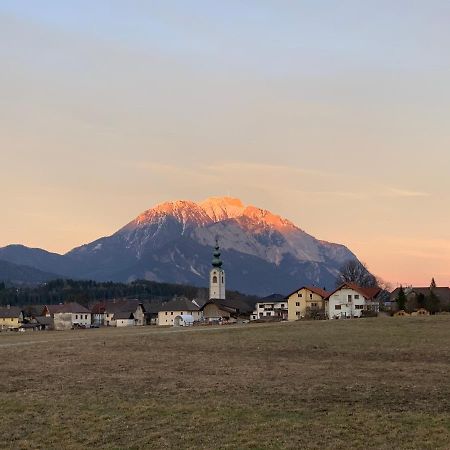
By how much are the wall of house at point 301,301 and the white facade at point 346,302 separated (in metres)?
11.9

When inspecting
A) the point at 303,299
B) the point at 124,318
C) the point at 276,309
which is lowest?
the point at 124,318

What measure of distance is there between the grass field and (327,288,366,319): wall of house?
265 ft

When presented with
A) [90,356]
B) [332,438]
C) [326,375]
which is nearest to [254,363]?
[326,375]

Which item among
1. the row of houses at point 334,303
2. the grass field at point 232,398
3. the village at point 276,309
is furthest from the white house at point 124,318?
the grass field at point 232,398

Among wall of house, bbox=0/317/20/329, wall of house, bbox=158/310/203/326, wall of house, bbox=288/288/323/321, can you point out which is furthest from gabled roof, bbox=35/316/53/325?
wall of house, bbox=288/288/323/321

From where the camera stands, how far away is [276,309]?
161m

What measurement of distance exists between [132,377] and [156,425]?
11582 millimetres

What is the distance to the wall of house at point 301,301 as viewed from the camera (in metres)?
139

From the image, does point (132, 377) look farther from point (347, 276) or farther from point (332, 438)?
point (347, 276)

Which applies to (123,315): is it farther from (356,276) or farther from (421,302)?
(421,302)

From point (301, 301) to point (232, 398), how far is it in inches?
4650

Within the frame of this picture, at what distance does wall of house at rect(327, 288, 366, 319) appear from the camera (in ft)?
409

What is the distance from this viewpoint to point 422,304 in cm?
10562

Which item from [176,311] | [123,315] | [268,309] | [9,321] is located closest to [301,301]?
[268,309]
